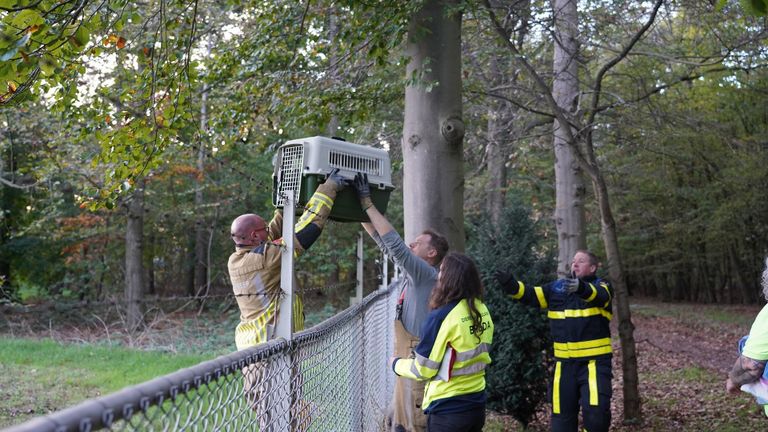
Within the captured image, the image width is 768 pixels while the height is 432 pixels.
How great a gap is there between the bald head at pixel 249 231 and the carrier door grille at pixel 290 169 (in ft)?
0.58

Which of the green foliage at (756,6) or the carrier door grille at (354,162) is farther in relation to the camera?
the carrier door grille at (354,162)

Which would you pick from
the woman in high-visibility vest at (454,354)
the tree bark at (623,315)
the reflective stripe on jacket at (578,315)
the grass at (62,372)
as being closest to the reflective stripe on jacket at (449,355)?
the woman in high-visibility vest at (454,354)

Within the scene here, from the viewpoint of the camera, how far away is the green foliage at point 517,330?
7621 millimetres

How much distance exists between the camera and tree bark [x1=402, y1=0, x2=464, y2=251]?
18.4 ft

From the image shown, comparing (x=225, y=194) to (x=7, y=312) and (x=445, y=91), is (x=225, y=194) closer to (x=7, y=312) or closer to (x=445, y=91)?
(x=7, y=312)

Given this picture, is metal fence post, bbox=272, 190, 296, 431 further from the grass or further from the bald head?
the grass

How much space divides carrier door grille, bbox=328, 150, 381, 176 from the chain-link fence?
88cm

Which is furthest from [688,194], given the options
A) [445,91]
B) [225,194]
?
[445,91]

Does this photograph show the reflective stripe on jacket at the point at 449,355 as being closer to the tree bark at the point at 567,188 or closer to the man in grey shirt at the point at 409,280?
the man in grey shirt at the point at 409,280

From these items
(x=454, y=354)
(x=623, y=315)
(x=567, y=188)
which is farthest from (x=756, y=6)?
(x=567, y=188)

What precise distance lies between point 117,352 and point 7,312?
7.49 metres

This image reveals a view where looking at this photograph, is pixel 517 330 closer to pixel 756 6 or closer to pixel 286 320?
pixel 286 320

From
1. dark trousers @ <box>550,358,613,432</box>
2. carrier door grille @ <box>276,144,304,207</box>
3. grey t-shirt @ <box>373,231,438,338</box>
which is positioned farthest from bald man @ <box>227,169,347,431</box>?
dark trousers @ <box>550,358,613,432</box>

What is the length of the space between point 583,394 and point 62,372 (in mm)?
7853
